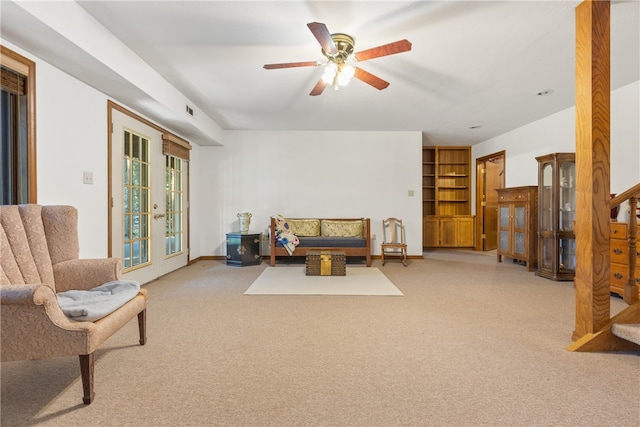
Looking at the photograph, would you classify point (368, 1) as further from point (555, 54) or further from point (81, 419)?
point (81, 419)

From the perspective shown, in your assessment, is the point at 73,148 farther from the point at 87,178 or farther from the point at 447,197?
the point at 447,197

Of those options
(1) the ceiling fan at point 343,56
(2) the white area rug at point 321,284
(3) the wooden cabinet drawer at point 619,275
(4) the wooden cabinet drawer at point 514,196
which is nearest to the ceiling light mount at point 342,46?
(1) the ceiling fan at point 343,56

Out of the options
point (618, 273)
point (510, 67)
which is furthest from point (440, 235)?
point (510, 67)

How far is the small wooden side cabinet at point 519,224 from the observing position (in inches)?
199

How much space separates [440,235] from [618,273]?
430 centimetres

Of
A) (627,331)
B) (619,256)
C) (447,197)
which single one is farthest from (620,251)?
(447,197)

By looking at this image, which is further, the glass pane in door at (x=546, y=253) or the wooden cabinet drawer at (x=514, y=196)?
the wooden cabinet drawer at (x=514, y=196)

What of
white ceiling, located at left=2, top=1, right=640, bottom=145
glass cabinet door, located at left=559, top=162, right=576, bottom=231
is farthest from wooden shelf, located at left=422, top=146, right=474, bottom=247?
glass cabinet door, located at left=559, top=162, right=576, bottom=231

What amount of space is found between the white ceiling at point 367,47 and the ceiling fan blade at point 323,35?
0.27 metres

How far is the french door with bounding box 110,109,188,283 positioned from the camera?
3.63 m

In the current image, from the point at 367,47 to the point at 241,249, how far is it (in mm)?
3889

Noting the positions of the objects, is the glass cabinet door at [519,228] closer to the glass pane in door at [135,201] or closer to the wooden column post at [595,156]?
the wooden column post at [595,156]

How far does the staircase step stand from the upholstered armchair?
10.8ft

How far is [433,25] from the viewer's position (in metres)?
2.59
